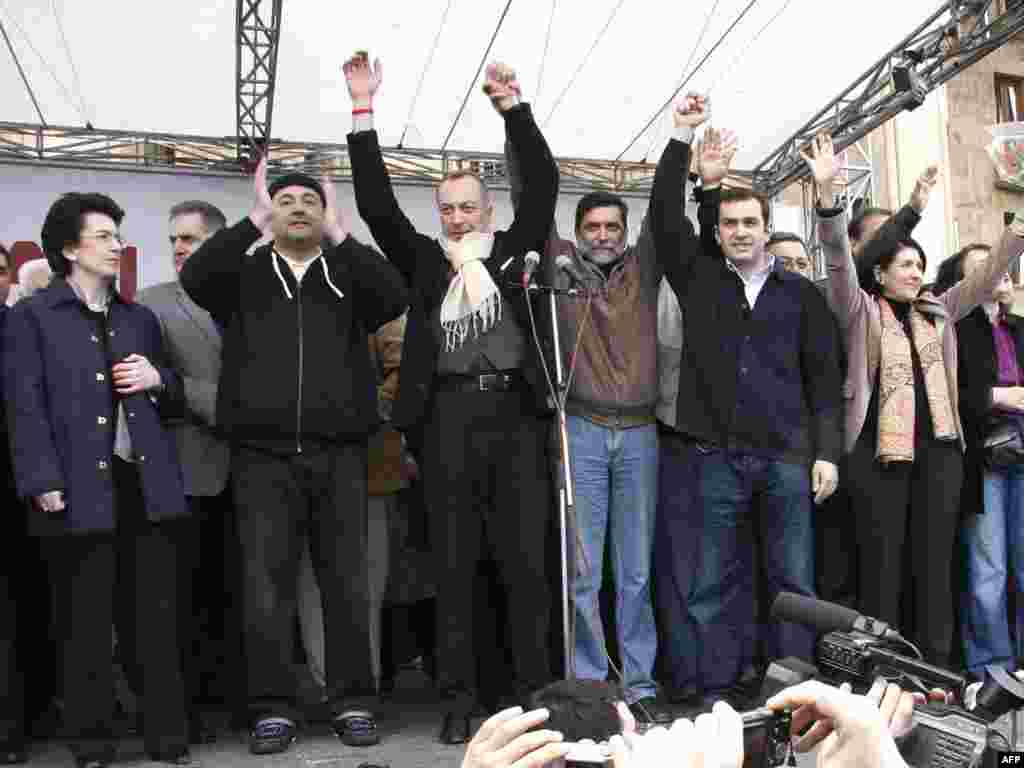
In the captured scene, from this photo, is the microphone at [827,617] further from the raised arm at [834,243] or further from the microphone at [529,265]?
the raised arm at [834,243]

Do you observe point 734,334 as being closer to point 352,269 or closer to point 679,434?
point 679,434

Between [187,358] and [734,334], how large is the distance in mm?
2000

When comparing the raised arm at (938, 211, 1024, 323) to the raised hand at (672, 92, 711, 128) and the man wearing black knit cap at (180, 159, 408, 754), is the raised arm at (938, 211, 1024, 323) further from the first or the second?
the man wearing black knit cap at (180, 159, 408, 754)

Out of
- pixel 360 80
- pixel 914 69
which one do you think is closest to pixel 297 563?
pixel 360 80

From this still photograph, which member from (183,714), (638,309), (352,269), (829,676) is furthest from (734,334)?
(829,676)

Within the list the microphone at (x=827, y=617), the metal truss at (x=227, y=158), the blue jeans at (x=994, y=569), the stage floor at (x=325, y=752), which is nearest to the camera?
the microphone at (x=827, y=617)

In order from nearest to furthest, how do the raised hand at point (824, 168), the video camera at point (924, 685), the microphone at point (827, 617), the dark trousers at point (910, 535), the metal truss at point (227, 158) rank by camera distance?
1. the video camera at point (924, 685)
2. the microphone at point (827, 617)
3. the raised hand at point (824, 168)
4. the dark trousers at point (910, 535)
5. the metal truss at point (227, 158)

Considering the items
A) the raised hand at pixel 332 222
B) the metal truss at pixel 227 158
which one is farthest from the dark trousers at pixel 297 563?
the metal truss at pixel 227 158

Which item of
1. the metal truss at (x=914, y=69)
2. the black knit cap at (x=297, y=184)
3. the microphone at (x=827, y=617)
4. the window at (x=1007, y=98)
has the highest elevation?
the window at (x=1007, y=98)

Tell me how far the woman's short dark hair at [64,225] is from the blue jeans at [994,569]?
3.56 metres

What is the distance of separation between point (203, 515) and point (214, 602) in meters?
0.38

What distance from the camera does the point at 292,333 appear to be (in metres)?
4.11

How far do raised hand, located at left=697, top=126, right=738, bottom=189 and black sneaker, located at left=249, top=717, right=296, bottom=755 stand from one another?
100 inches

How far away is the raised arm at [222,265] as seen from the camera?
413 centimetres
